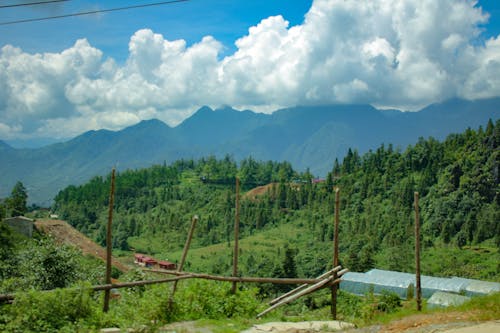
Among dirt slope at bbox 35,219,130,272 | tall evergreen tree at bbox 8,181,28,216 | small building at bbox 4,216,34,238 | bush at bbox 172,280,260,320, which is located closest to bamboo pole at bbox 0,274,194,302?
bush at bbox 172,280,260,320

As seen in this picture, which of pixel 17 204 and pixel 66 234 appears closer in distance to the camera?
pixel 66 234

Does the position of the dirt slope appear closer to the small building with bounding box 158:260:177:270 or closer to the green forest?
the small building with bounding box 158:260:177:270

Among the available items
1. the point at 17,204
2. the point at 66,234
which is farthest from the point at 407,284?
the point at 17,204

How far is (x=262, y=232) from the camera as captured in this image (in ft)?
204

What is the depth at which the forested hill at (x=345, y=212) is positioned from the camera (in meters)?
40.6

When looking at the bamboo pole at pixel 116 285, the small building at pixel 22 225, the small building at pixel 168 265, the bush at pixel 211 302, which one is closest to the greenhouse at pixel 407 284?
the bush at pixel 211 302

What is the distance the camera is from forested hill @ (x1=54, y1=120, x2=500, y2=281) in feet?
133

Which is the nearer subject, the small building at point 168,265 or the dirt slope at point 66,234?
the dirt slope at point 66,234

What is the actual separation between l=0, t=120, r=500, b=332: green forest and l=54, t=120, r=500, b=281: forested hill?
167 mm

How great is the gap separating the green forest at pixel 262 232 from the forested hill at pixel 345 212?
0.17 meters

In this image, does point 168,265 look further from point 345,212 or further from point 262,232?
point 345,212

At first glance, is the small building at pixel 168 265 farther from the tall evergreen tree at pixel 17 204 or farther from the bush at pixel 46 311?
the bush at pixel 46 311

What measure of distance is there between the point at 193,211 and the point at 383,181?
3102cm

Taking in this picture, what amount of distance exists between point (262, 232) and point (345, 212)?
10960mm
